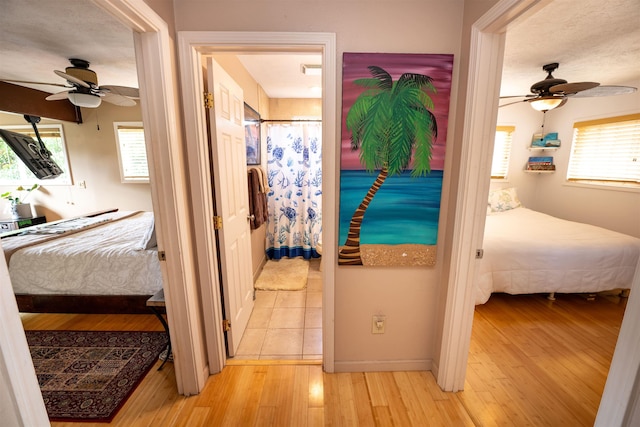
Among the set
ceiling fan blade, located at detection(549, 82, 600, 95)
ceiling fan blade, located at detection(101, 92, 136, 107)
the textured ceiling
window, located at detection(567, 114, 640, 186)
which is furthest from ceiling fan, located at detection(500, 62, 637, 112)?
ceiling fan blade, located at detection(101, 92, 136, 107)

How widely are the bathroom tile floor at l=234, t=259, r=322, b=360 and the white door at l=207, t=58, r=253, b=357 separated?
0.12 metres

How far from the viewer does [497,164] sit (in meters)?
4.30

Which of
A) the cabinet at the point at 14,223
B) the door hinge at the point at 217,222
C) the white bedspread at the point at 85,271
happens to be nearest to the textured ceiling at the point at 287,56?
the door hinge at the point at 217,222

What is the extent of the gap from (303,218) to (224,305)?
79.4 inches

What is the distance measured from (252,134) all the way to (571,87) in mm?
2840

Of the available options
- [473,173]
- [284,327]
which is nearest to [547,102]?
[473,173]

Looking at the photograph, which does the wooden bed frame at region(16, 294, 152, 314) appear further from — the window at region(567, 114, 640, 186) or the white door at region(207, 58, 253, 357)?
the window at region(567, 114, 640, 186)

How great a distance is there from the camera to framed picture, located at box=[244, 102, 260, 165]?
99.7 inches

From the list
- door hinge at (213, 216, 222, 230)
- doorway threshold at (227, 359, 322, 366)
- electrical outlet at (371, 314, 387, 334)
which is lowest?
doorway threshold at (227, 359, 322, 366)

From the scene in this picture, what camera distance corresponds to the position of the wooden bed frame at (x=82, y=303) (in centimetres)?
218

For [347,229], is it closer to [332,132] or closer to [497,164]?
[332,132]

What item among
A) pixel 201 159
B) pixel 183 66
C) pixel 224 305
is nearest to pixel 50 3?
pixel 183 66

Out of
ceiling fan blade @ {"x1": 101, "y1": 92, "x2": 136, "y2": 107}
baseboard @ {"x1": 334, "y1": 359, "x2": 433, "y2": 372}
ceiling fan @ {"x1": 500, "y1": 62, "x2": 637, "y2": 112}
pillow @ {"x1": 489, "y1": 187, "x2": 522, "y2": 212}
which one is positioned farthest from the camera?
pillow @ {"x1": 489, "y1": 187, "x2": 522, "y2": 212}

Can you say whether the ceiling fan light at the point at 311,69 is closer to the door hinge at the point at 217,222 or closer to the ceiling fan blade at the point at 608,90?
the door hinge at the point at 217,222
